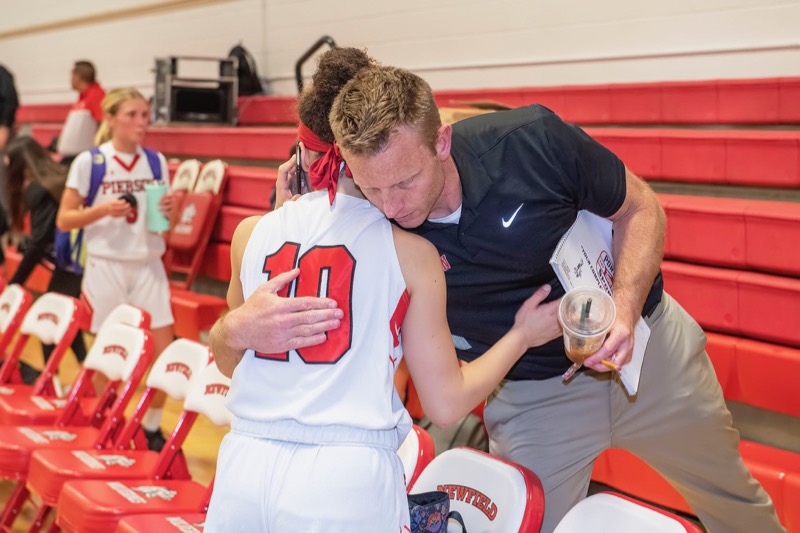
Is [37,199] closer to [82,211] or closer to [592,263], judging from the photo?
[82,211]

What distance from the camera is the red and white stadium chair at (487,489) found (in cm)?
200

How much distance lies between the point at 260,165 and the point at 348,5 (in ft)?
5.55

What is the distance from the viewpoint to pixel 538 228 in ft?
7.27

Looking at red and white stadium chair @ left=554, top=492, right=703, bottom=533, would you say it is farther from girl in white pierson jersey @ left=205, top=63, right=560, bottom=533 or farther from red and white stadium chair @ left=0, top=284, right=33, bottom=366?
red and white stadium chair @ left=0, top=284, right=33, bottom=366

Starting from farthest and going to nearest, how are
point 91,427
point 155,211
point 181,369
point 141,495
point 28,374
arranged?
point 28,374, point 155,211, point 91,427, point 181,369, point 141,495

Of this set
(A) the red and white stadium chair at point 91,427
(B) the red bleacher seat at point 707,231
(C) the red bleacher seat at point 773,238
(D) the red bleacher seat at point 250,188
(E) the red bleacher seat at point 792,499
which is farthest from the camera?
(D) the red bleacher seat at point 250,188

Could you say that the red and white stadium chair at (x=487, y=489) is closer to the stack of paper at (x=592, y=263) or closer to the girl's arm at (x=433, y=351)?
the girl's arm at (x=433, y=351)

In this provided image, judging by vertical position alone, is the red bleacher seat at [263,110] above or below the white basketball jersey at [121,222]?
above

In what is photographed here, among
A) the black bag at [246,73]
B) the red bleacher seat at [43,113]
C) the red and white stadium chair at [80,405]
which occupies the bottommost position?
the red and white stadium chair at [80,405]

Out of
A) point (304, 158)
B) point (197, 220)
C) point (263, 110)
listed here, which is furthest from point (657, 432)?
point (263, 110)

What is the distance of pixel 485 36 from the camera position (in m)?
7.16

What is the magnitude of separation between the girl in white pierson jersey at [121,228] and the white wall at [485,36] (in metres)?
3.08

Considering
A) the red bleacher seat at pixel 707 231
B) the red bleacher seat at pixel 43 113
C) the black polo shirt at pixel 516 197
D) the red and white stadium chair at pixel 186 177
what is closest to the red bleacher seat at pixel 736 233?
the red bleacher seat at pixel 707 231

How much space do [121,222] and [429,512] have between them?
10.8ft
